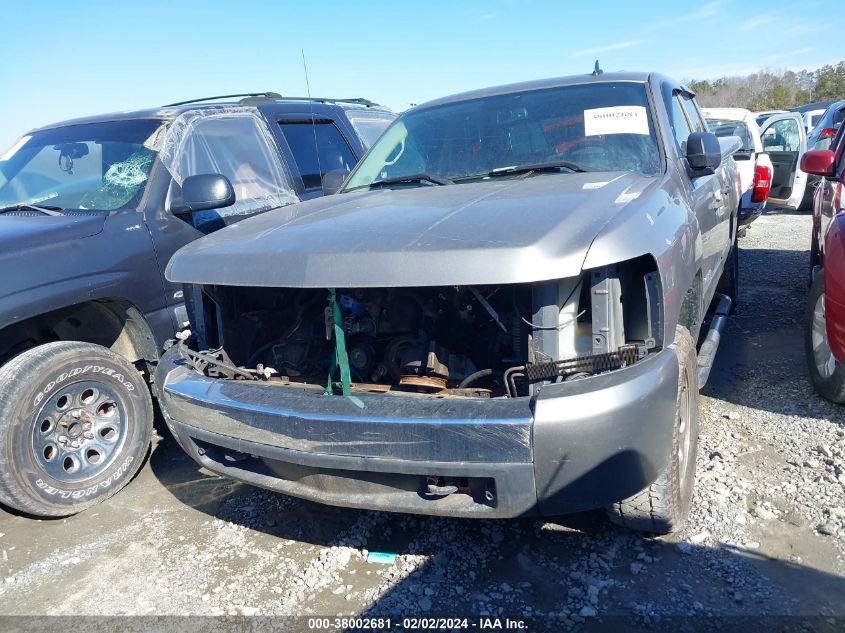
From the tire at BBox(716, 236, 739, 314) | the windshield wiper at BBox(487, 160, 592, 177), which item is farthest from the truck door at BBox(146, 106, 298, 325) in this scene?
the tire at BBox(716, 236, 739, 314)

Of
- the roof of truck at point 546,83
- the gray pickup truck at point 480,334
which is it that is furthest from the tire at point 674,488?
the roof of truck at point 546,83

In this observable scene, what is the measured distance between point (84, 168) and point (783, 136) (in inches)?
431

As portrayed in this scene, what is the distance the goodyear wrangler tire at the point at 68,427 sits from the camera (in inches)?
119

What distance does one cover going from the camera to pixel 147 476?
3.69 meters

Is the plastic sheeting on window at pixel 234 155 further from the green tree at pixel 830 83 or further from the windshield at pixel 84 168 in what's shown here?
the green tree at pixel 830 83

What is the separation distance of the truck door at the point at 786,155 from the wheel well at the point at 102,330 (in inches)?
326

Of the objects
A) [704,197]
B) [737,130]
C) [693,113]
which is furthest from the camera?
[737,130]

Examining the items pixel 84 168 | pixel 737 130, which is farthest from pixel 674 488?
pixel 737 130

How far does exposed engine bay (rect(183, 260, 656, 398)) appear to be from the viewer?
2186 mm

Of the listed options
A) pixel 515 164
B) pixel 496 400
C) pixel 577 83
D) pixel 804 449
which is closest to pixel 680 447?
pixel 496 400

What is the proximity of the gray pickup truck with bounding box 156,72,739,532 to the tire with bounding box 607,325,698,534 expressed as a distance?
12 millimetres

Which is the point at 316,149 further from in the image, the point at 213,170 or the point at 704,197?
the point at 704,197

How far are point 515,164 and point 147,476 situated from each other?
2.71 metres

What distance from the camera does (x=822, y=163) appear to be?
14.2ft
